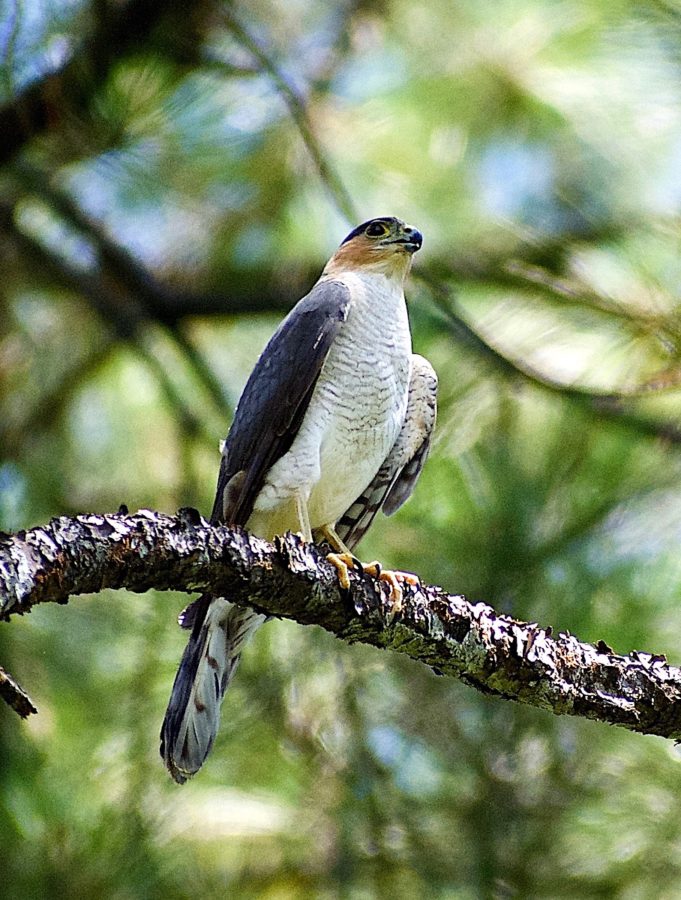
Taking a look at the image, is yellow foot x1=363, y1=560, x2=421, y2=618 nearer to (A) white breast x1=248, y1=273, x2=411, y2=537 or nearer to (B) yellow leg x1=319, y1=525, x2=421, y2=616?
(B) yellow leg x1=319, y1=525, x2=421, y2=616

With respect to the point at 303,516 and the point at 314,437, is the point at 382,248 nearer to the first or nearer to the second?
the point at 314,437

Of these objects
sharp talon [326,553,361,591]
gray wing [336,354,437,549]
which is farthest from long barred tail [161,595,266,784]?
gray wing [336,354,437,549]

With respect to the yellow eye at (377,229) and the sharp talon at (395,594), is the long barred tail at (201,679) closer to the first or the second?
the sharp talon at (395,594)

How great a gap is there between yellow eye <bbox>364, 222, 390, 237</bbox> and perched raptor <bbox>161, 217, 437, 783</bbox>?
0.33m

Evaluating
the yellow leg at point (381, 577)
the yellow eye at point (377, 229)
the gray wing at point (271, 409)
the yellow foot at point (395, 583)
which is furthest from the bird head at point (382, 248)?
the yellow foot at point (395, 583)

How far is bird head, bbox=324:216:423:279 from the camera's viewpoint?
4277 mm

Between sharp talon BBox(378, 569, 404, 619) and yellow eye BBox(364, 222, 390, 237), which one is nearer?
sharp talon BBox(378, 569, 404, 619)

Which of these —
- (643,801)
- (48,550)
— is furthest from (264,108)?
(48,550)

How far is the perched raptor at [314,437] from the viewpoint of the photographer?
3.50 metres

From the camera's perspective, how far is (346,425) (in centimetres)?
372

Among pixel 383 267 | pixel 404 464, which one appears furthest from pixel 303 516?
pixel 383 267

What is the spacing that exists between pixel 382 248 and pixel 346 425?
0.88 m

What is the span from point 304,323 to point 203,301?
1.46m

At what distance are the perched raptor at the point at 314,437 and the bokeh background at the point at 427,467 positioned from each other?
266 millimetres
